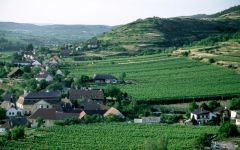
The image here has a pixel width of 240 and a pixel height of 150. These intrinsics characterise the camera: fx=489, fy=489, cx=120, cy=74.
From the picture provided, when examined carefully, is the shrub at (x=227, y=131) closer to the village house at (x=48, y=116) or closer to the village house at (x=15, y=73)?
the village house at (x=48, y=116)

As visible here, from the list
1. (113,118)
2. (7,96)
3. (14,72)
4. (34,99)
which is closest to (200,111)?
(113,118)

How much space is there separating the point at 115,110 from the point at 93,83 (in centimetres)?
2201

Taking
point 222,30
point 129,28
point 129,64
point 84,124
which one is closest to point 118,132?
point 84,124

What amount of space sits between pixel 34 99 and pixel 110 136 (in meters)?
19.4

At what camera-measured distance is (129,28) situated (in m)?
147

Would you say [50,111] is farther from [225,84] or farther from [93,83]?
[225,84]

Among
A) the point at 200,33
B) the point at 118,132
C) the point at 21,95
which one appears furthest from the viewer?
the point at 200,33

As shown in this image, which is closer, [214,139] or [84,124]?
[214,139]

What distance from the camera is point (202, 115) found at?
51156 millimetres

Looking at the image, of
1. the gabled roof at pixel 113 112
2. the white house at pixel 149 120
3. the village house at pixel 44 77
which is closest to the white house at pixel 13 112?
the gabled roof at pixel 113 112

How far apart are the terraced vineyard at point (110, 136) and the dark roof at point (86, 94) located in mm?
14618

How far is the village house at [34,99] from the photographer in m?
57.0

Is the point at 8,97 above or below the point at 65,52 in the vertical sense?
above

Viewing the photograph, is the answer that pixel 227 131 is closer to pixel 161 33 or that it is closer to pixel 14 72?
pixel 14 72
